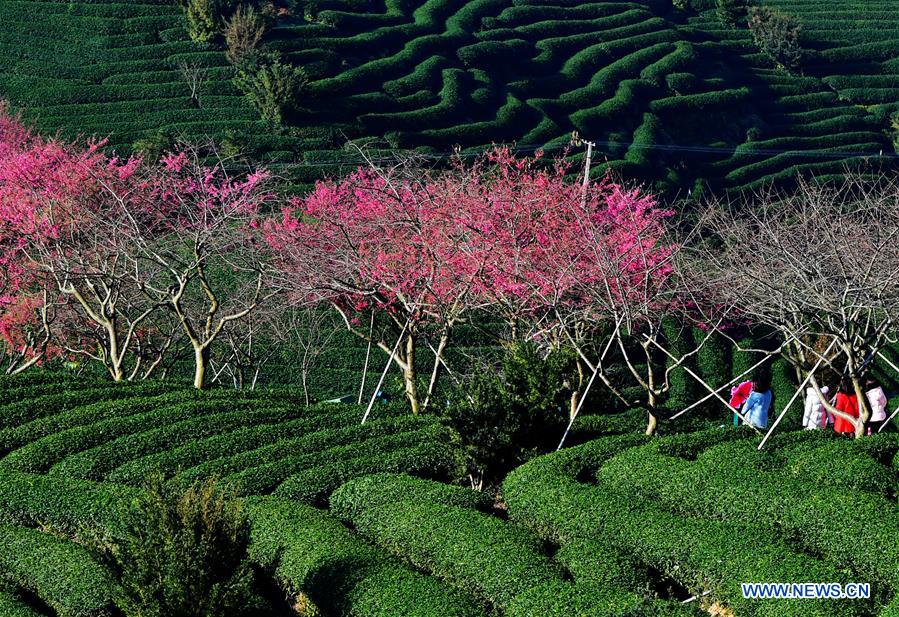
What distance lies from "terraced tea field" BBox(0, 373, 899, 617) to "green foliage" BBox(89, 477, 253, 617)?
0.39m

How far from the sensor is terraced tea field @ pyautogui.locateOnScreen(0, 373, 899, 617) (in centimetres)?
1056

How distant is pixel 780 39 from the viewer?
186ft

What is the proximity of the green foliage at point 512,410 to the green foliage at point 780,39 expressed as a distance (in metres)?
45.6

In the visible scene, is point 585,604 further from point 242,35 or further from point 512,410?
point 242,35

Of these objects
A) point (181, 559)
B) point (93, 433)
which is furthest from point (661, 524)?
point (93, 433)


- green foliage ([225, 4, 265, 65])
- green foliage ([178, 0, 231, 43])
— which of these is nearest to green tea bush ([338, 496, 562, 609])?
green foliage ([225, 4, 265, 65])

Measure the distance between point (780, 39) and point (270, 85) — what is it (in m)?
28.2

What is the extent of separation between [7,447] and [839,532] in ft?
35.5

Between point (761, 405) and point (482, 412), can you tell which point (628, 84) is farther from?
point (482, 412)

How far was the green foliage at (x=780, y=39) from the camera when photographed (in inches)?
2242

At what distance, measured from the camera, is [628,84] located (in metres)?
51.2

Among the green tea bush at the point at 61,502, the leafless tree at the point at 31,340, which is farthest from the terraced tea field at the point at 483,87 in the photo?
the green tea bush at the point at 61,502

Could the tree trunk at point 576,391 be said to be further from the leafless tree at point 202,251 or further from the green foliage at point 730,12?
the green foliage at point 730,12

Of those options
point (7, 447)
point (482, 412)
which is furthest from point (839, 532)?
point (7, 447)
